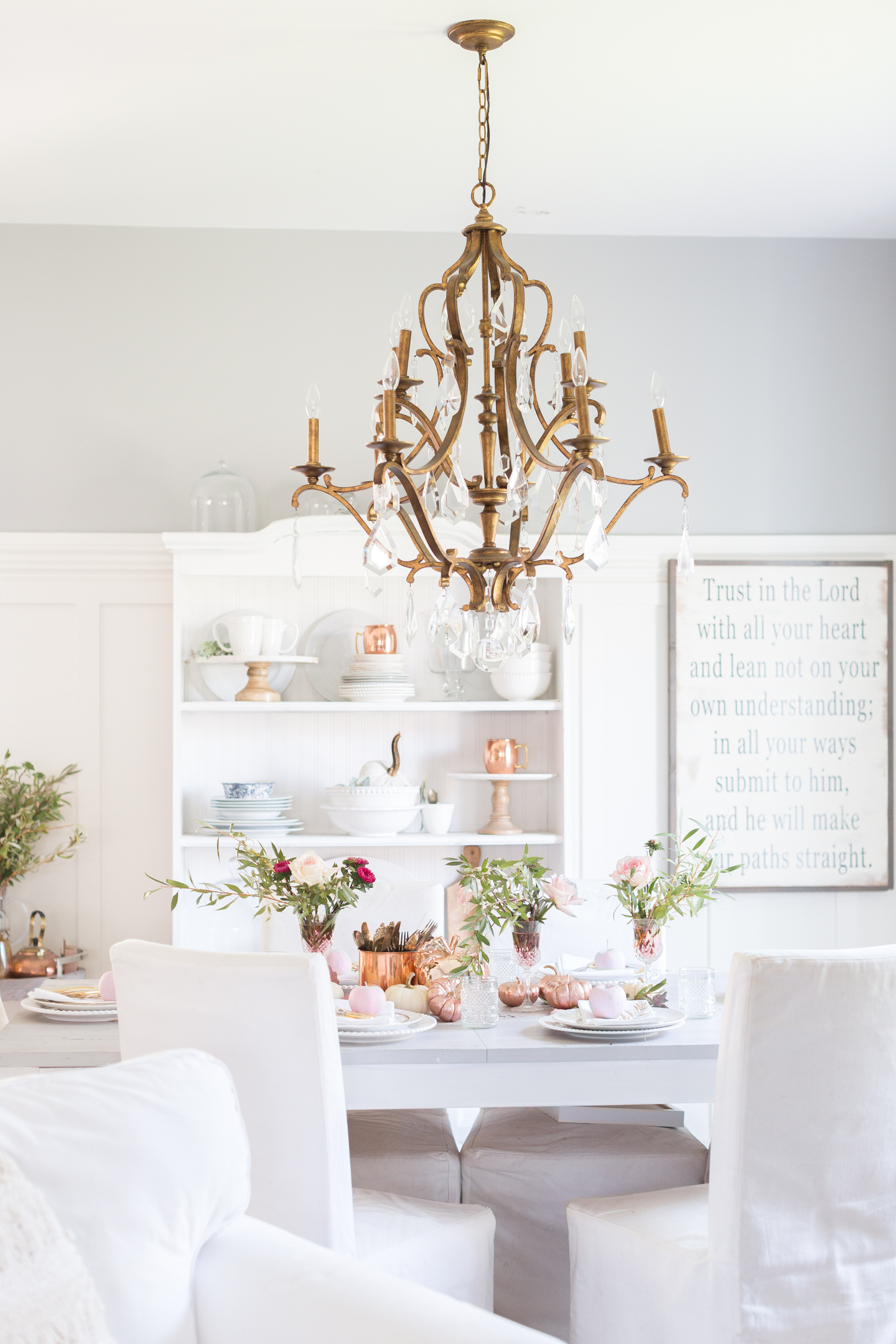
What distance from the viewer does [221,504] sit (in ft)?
11.5

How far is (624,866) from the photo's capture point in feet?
7.91

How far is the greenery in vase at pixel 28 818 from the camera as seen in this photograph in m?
3.38

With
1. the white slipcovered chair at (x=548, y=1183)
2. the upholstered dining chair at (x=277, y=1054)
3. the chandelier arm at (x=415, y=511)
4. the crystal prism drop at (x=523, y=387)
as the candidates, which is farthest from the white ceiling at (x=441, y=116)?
the white slipcovered chair at (x=548, y=1183)

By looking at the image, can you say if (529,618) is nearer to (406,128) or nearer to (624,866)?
(624,866)

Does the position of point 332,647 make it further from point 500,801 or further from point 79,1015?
point 79,1015

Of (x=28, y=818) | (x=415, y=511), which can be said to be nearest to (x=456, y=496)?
(x=415, y=511)

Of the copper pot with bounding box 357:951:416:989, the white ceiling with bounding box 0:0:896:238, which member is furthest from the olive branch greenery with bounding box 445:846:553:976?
the white ceiling with bounding box 0:0:896:238

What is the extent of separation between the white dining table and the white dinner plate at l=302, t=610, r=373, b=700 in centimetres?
165

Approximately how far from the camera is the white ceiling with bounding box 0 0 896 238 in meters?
2.53

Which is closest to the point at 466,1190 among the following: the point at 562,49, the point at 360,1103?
the point at 360,1103

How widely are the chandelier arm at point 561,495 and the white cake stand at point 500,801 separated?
128 centimetres

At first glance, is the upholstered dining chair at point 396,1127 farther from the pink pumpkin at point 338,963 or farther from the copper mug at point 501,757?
the copper mug at point 501,757

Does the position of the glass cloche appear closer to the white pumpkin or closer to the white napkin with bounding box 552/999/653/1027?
the white pumpkin

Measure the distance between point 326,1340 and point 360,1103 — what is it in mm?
802
